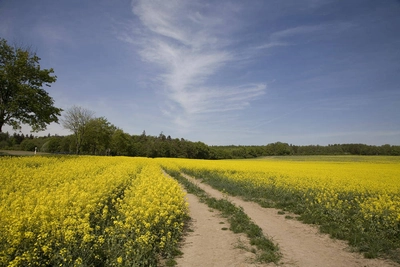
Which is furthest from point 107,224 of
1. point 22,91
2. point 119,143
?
point 119,143

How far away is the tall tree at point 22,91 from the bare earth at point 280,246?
21.1 metres

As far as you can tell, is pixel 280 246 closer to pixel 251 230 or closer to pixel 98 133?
pixel 251 230

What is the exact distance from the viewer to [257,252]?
6.36 meters

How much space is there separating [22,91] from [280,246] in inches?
972

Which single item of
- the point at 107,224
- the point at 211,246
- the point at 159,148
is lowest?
the point at 211,246

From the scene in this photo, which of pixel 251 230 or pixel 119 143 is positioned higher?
pixel 119 143

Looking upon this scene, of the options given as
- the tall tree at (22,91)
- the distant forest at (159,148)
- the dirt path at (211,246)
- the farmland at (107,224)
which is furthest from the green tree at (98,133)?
the dirt path at (211,246)

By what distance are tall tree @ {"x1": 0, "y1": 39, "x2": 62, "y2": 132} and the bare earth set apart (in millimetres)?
21102

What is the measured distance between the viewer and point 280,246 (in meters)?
6.86

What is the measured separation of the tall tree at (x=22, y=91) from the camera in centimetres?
2186

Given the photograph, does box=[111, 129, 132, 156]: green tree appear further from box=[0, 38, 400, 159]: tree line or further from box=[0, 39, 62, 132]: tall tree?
box=[0, 39, 62, 132]: tall tree

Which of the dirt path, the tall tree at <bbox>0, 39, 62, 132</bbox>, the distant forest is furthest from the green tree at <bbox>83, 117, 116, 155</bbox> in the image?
the dirt path

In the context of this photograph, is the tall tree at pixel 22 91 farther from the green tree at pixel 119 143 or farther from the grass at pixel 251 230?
the green tree at pixel 119 143

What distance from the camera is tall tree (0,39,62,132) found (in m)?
21.9
